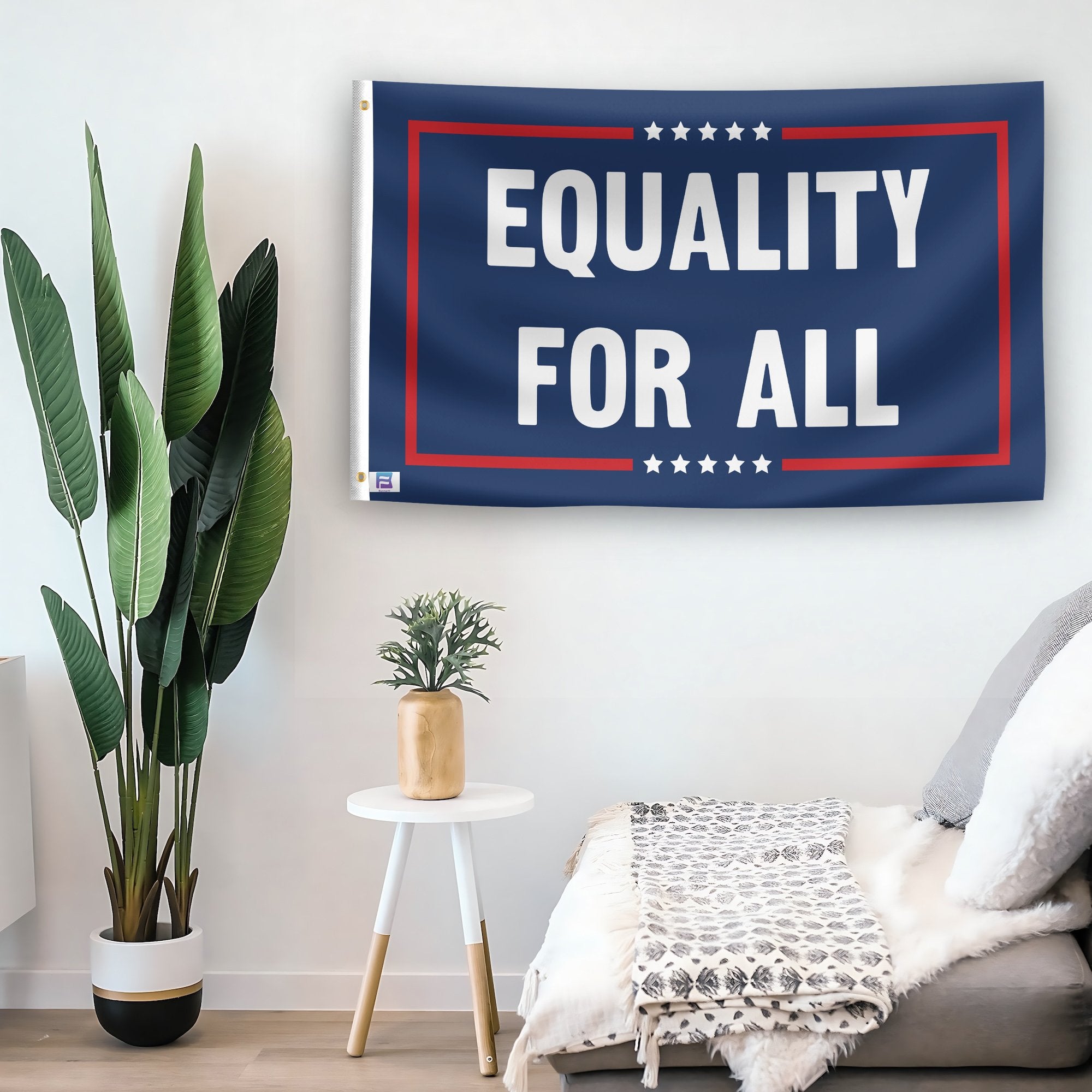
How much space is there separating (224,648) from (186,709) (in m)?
0.14

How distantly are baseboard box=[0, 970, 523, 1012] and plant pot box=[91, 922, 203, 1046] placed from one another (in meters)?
0.22

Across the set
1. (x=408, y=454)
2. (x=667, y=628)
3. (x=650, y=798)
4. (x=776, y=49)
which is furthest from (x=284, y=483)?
(x=776, y=49)

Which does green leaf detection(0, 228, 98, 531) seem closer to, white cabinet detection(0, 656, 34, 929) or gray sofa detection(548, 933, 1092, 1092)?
white cabinet detection(0, 656, 34, 929)

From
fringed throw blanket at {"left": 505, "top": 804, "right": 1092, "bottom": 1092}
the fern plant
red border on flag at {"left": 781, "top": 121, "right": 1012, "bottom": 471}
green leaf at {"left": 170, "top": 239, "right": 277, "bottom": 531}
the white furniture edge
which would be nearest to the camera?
fringed throw blanket at {"left": 505, "top": 804, "right": 1092, "bottom": 1092}

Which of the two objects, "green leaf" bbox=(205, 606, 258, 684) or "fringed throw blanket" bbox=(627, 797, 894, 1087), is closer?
"fringed throw blanket" bbox=(627, 797, 894, 1087)

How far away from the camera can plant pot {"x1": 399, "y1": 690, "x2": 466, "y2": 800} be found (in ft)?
6.19

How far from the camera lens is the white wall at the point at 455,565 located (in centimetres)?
226

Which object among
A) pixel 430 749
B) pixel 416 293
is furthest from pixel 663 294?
pixel 430 749

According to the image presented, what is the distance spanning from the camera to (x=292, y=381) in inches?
90.5

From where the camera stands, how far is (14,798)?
2164mm

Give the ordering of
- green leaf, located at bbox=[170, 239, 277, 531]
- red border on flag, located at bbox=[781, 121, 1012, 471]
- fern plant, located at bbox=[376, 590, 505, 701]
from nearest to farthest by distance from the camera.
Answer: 1. fern plant, located at bbox=[376, 590, 505, 701]
2. green leaf, located at bbox=[170, 239, 277, 531]
3. red border on flag, located at bbox=[781, 121, 1012, 471]

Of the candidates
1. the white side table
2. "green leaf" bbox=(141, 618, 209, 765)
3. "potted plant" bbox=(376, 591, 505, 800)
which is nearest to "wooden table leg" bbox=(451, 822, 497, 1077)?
the white side table

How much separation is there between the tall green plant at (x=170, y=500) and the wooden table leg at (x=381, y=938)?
387mm

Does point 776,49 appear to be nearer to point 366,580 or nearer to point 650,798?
point 366,580
